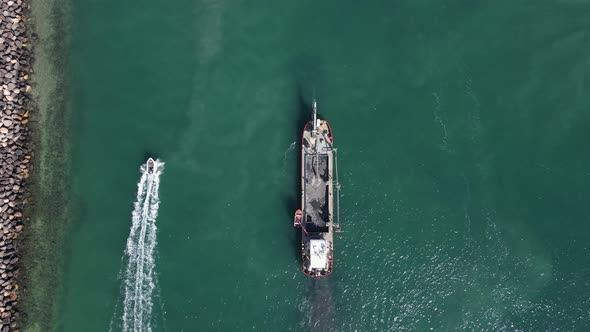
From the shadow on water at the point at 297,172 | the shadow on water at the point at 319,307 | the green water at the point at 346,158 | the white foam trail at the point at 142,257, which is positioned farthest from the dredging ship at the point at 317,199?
the white foam trail at the point at 142,257

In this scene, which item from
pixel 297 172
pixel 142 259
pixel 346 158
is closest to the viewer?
pixel 142 259

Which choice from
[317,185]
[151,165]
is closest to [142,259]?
→ [151,165]

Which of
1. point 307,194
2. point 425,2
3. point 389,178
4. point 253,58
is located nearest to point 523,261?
point 389,178

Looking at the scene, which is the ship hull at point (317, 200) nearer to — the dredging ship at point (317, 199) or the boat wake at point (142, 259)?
the dredging ship at point (317, 199)

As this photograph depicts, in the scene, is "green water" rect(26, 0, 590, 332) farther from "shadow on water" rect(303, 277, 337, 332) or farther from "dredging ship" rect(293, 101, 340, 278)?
"dredging ship" rect(293, 101, 340, 278)

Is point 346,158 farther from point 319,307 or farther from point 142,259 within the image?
point 142,259
